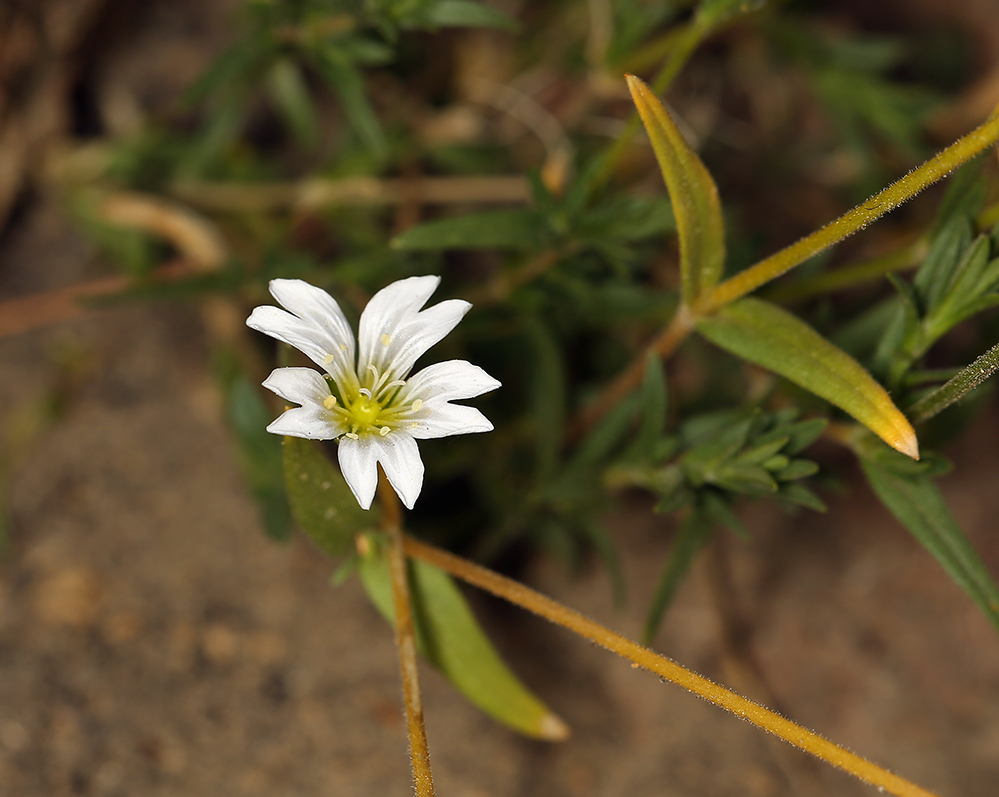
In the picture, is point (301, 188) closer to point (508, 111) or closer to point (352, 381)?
point (508, 111)

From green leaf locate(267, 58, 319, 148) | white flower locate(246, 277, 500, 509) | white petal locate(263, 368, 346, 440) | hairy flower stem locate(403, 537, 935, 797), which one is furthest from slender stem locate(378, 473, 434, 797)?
green leaf locate(267, 58, 319, 148)

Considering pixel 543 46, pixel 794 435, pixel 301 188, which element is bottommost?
pixel 794 435

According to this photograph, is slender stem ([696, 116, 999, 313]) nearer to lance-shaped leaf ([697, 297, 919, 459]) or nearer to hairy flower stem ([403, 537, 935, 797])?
lance-shaped leaf ([697, 297, 919, 459])

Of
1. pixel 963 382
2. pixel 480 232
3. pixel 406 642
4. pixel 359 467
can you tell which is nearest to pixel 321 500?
pixel 359 467

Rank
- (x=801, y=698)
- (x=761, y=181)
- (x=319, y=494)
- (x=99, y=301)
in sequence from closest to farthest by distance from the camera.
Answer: (x=319, y=494) → (x=99, y=301) → (x=801, y=698) → (x=761, y=181)

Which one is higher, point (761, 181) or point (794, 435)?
point (761, 181)

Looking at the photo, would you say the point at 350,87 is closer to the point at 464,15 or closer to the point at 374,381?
the point at 464,15

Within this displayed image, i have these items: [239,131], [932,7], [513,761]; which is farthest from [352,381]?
[932,7]
